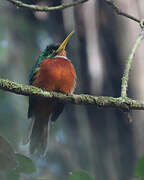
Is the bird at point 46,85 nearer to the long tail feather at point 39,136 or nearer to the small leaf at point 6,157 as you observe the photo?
the long tail feather at point 39,136

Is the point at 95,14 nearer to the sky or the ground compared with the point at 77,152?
nearer to the sky

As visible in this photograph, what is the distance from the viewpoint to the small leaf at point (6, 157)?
112 cm

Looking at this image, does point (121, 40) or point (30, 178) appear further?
point (121, 40)

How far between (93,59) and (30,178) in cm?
245

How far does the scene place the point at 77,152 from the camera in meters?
3.97

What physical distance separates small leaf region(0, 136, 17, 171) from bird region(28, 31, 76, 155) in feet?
4.92

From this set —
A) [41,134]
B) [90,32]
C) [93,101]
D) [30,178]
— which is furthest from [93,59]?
[30,178]

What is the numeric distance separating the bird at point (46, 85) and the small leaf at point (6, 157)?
4.92ft

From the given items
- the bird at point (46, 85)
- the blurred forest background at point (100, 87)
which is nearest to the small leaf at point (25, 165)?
the bird at point (46, 85)

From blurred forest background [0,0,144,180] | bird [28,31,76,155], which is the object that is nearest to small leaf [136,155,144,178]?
bird [28,31,76,155]

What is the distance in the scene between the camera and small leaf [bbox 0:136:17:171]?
112cm

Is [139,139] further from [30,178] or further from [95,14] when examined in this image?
[30,178]

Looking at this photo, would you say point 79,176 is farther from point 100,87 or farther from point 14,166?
point 100,87

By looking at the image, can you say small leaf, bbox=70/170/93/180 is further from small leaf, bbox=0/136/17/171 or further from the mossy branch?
the mossy branch
